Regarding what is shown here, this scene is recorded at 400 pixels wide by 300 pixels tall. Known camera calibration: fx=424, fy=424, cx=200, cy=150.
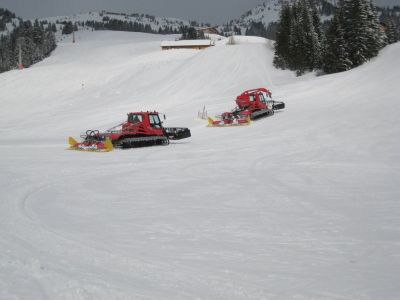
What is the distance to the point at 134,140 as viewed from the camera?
61.4 ft

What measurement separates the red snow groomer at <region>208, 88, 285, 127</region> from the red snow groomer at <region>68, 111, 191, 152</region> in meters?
4.95

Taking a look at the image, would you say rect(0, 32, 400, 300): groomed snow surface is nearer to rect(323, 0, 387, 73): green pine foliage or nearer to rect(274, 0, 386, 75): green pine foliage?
rect(323, 0, 387, 73): green pine foliage

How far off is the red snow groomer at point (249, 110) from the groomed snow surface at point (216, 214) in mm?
1014

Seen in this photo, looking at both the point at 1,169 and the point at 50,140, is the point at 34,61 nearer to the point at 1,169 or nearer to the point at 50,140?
the point at 50,140

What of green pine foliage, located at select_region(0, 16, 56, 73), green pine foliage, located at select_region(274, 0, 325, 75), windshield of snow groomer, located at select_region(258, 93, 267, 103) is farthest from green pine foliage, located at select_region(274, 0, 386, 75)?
green pine foliage, located at select_region(0, 16, 56, 73)

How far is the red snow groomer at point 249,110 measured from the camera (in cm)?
2478

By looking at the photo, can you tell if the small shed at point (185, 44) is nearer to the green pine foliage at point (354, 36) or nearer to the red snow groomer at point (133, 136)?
the green pine foliage at point (354, 36)

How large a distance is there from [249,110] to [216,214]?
→ 64.4ft

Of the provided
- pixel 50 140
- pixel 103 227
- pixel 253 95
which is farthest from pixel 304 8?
pixel 103 227

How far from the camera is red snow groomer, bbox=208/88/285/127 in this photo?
2478 cm

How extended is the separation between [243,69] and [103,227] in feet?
141

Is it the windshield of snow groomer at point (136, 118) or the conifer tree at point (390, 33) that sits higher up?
the conifer tree at point (390, 33)

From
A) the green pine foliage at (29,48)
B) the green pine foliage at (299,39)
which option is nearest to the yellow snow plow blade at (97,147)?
the green pine foliage at (299,39)

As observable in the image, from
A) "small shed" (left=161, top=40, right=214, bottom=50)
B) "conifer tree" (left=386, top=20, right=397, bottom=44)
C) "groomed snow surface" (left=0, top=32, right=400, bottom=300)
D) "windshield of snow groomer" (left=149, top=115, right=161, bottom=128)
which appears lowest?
"groomed snow surface" (left=0, top=32, right=400, bottom=300)
